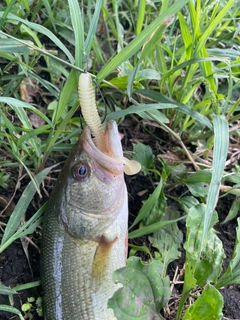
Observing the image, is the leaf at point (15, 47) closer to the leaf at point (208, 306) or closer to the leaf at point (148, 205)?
the leaf at point (148, 205)

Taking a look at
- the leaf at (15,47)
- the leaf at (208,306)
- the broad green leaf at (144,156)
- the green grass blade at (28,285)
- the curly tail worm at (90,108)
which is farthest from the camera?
the broad green leaf at (144,156)

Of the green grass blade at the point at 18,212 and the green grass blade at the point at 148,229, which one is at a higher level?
the green grass blade at the point at 18,212

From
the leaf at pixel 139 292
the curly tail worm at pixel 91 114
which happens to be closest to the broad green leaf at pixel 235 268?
the leaf at pixel 139 292

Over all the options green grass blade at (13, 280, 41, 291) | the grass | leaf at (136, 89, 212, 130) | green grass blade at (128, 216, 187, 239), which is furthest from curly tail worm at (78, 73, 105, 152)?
green grass blade at (13, 280, 41, 291)

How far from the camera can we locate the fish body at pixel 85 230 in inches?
90.3

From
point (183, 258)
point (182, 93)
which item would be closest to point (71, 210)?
point (183, 258)

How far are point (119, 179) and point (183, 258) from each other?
80 centimetres

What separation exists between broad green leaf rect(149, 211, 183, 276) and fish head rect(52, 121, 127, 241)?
44 cm

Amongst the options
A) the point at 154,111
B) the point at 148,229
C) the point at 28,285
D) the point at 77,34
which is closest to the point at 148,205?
the point at 148,229

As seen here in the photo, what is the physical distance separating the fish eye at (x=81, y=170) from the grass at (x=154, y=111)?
178 millimetres

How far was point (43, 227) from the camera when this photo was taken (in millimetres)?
2443

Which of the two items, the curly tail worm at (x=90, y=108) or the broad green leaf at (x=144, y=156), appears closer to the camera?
the curly tail worm at (x=90, y=108)

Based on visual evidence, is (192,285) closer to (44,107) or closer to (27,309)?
(27,309)

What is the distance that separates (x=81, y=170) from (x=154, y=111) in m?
0.64
